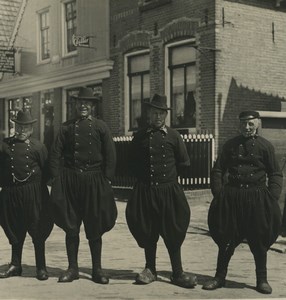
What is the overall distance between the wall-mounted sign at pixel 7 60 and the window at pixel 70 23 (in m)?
2.94

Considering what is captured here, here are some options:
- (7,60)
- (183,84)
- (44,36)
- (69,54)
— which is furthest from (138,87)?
(7,60)

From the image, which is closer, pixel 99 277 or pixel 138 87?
pixel 99 277

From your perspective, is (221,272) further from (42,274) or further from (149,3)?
(149,3)

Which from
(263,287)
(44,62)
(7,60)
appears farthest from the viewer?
(7,60)

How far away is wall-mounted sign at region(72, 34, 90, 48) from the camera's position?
1592cm

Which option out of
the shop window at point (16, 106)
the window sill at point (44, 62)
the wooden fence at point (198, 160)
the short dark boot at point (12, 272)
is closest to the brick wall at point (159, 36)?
the wooden fence at point (198, 160)

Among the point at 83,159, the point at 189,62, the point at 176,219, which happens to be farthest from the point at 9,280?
the point at 189,62

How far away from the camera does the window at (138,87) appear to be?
1491cm

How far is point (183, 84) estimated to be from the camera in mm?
13898

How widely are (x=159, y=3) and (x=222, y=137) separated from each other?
3.71 metres

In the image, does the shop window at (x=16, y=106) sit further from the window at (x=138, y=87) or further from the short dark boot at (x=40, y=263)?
the short dark boot at (x=40, y=263)

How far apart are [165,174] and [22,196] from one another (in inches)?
57.6

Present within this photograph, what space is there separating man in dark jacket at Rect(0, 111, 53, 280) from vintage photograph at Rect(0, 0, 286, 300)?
1cm

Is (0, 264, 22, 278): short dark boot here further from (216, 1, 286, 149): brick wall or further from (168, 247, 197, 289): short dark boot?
(216, 1, 286, 149): brick wall
